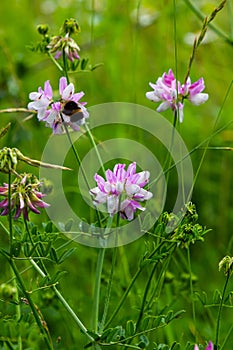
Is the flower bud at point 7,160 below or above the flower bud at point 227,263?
above

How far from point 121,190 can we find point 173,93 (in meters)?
0.20

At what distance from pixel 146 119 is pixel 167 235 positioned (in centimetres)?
109

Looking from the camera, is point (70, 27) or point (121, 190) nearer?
point (121, 190)

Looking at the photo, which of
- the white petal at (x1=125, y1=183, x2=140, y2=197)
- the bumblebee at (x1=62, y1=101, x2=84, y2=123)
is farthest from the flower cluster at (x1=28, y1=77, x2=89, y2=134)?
the white petal at (x1=125, y1=183, x2=140, y2=197)

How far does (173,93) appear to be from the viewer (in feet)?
3.25

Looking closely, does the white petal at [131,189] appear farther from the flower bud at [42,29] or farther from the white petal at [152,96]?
the flower bud at [42,29]

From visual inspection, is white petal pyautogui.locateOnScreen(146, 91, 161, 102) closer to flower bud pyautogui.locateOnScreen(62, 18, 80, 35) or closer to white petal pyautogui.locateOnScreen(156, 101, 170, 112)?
white petal pyautogui.locateOnScreen(156, 101, 170, 112)

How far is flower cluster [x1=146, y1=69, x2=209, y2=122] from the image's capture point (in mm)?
996

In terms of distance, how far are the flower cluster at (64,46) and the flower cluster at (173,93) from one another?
0.12 m

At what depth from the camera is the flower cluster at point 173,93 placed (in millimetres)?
996

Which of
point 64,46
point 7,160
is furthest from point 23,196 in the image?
point 64,46

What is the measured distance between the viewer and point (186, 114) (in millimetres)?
2109

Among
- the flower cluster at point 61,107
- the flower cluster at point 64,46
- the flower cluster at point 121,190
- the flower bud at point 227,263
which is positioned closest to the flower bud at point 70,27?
the flower cluster at point 64,46

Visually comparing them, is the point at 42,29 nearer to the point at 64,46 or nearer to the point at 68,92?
the point at 64,46
